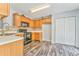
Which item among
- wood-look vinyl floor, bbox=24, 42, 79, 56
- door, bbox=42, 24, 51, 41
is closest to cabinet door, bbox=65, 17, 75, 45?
wood-look vinyl floor, bbox=24, 42, 79, 56

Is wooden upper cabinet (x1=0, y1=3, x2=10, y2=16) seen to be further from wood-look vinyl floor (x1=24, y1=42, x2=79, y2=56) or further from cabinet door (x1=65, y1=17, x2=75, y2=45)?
cabinet door (x1=65, y1=17, x2=75, y2=45)

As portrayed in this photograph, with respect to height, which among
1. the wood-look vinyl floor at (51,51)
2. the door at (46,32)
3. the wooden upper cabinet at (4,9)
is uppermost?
the wooden upper cabinet at (4,9)

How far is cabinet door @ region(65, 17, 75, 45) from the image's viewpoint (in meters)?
4.37

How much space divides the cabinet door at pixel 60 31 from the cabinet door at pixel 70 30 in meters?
0.18

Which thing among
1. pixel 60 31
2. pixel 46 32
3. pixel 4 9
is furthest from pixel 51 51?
pixel 46 32

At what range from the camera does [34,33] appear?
5945mm

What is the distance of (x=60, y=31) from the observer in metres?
4.91

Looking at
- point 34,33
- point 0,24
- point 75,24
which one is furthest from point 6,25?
point 34,33

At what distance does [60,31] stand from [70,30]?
1.85 ft

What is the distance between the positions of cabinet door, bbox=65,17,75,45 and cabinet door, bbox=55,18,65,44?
18 centimetres

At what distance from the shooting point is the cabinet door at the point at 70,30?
4367 mm

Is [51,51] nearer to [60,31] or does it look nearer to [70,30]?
[70,30]

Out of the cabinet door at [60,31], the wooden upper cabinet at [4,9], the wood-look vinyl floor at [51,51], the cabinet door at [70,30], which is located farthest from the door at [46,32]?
the wooden upper cabinet at [4,9]

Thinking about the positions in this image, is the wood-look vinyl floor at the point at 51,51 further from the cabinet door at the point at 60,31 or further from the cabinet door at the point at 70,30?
the cabinet door at the point at 60,31
